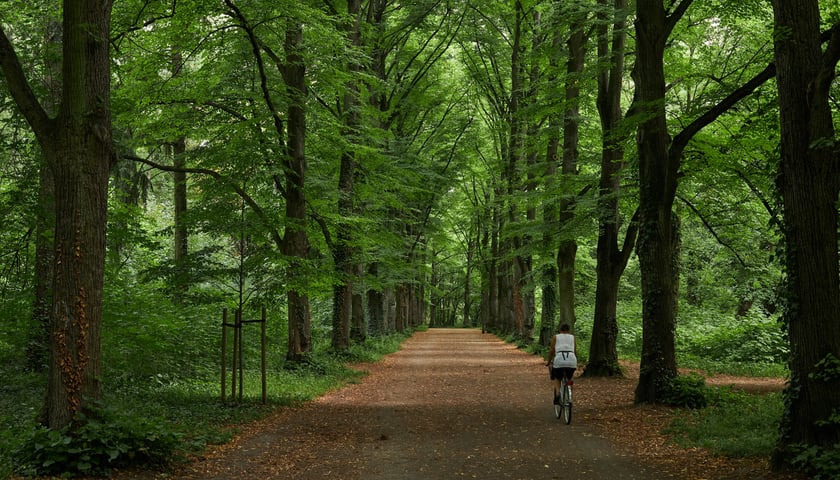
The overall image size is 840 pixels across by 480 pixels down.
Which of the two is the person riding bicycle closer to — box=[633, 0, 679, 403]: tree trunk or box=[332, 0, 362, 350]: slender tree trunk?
box=[633, 0, 679, 403]: tree trunk

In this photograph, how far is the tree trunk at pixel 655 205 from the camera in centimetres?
1281

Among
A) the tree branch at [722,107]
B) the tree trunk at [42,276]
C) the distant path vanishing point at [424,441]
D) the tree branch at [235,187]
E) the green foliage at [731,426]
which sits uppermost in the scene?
the tree branch at [722,107]

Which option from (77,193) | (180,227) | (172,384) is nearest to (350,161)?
(180,227)

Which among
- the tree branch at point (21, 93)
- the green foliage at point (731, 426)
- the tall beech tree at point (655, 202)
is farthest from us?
the tall beech tree at point (655, 202)

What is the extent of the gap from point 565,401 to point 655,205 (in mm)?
4211

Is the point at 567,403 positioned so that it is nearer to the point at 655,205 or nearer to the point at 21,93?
the point at 655,205

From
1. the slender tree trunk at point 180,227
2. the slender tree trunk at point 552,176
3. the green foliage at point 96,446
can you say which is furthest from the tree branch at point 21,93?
the slender tree trunk at point 552,176

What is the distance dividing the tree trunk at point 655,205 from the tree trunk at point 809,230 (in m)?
5.30

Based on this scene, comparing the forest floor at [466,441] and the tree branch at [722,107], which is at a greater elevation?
the tree branch at [722,107]

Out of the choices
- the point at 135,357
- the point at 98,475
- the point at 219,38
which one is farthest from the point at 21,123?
the point at 98,475

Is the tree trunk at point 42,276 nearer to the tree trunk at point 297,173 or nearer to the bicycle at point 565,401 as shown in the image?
the tree trunk at point 297,173

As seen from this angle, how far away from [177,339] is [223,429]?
311 inches

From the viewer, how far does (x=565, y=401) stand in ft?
37.5

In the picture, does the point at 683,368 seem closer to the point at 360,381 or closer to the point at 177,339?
the point at 360,381
